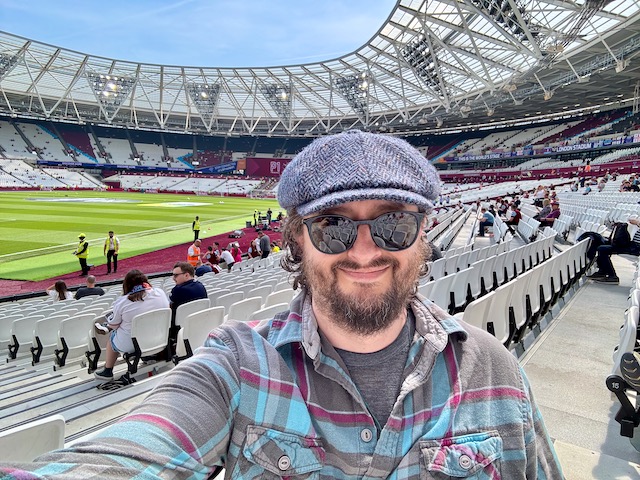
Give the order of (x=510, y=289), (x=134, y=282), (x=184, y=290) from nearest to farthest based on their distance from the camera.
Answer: (x=510, y=289)
(x=134, y=282)
(x=184, y=290)

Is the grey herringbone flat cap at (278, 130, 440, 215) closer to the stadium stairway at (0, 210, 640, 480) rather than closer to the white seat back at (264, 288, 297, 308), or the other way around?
the stadium stairway at (0, 210, 640, 480)

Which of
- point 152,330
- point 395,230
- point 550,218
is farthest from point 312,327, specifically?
point 550,218

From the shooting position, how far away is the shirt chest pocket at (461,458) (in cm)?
111

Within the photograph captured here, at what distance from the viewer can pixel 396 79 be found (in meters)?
45.9

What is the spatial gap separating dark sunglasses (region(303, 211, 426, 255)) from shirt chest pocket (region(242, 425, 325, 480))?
0.59 m

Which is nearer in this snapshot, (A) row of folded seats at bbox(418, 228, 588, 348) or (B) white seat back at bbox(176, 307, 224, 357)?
(A) row of folded seats at bbox(418, 228, 588, 348)

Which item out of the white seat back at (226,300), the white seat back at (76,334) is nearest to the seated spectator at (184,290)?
the white seat back at (226,300)

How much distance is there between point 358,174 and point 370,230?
8.0 inches

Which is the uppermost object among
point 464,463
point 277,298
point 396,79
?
point 396,79

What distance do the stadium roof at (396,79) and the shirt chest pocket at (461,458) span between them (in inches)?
1014

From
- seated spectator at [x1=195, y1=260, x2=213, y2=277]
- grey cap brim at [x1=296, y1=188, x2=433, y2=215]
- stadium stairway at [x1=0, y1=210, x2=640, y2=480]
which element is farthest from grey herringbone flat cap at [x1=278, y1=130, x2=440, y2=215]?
seated spectator at [x1=195, y1=260, x2=213, y2=277]

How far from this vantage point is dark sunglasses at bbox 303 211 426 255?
4.50ft

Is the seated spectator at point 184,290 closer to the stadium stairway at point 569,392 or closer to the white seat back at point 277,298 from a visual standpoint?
the white seat back at point 277,298

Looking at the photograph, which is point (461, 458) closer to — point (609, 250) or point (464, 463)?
point (464, 463)
